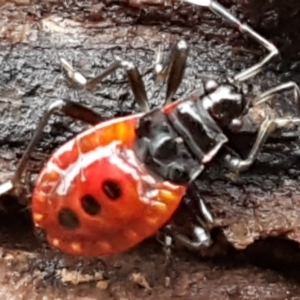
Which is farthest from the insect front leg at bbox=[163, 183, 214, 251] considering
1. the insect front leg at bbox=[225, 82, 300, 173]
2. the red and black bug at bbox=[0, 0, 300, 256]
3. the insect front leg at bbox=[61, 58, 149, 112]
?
the insect front leg at bbox=[61, 58, 149, 112]

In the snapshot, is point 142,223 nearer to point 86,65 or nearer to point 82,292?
point 82,292

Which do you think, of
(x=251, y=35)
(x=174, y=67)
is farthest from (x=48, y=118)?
(x=251, y=35)

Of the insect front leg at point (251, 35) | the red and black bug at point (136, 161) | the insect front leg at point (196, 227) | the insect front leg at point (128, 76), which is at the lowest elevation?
the insect front leg at point (196, 227)

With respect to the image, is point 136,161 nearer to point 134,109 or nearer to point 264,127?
point 134,109

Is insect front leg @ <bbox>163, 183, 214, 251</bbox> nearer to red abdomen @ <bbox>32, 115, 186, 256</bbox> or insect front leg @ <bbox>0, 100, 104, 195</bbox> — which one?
red abdomen @ <bbox>32, 115, 186, 256</bbox>

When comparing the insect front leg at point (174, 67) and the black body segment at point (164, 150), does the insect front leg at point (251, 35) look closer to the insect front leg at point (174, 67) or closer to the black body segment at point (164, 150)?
the insect front leg at point (174, 67)

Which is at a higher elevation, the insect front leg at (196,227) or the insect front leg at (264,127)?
the insect front leg at (264,127)

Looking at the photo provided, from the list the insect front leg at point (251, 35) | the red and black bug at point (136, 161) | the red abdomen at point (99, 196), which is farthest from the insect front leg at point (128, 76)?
the insect front leg at point (251, 35)
